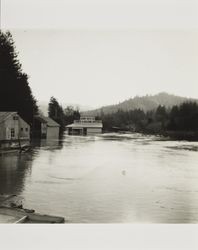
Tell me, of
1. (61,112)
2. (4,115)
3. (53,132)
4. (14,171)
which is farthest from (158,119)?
(53,132)

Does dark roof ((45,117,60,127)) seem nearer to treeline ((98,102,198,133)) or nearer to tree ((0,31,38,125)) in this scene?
tree ((0,31,38,125))

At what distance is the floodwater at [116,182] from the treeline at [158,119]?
0.16 metres

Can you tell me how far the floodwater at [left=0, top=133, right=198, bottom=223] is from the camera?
319 cm

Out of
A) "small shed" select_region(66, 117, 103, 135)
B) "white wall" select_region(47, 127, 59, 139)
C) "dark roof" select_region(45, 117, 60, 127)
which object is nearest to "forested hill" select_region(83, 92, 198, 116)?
Result: "small shed" select_region(66, 117, 103, 135)

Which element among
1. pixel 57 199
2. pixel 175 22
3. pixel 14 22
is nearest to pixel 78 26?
pixel 14 22

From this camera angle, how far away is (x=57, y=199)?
11.7 ft

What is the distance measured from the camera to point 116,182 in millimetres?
3883

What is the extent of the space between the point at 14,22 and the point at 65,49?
50cm

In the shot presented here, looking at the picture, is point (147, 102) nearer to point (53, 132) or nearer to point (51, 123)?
point (51, 123)

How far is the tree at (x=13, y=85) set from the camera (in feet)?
11.2

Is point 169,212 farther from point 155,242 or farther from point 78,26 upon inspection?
point 78,26

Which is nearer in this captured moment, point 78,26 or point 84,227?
point 84,227

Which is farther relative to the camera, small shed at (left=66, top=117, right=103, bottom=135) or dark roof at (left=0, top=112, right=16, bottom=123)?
small shed at (left=66, top=117, right=103, bottom=135)

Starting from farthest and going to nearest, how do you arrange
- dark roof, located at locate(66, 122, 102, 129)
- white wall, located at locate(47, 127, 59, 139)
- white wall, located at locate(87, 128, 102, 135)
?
white wall, located at locate(47, 127, 59, 139)
white wall, located at locate(87, 128, 102, 135)
dark roof, located at locate(66, 122, 102, 129)
